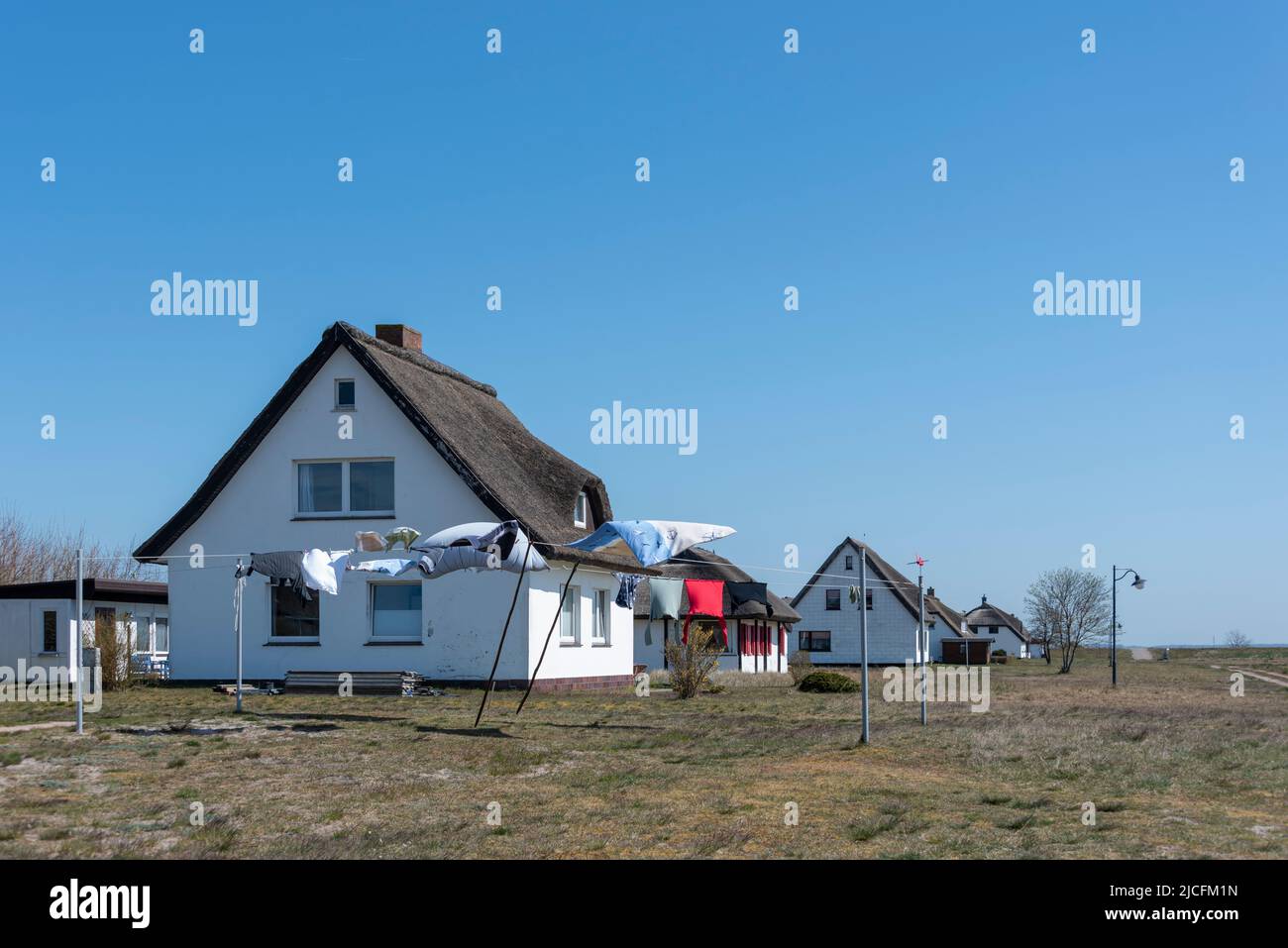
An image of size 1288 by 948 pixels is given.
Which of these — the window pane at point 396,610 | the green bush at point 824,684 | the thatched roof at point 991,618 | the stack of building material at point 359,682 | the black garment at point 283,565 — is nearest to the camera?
the black garment at point 283,565

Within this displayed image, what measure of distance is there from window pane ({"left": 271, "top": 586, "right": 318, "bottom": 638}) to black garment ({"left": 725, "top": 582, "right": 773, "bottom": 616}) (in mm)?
25501

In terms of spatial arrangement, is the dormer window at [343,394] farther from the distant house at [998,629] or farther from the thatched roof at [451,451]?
the distant house at [998,629]

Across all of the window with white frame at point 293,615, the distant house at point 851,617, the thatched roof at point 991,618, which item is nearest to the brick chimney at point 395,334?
the window with white frame at point 293,615

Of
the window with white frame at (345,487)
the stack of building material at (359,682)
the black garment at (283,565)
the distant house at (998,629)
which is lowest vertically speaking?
the distant house at (998,629)

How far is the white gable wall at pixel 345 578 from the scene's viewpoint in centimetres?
2891

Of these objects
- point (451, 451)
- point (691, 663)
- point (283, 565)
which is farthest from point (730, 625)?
point (283, 565)

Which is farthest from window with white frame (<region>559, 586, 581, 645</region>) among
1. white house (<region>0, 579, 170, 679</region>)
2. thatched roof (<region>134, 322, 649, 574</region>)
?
white house (<region>0, 579, 170, 679</region>)

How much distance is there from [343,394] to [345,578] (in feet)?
14.6

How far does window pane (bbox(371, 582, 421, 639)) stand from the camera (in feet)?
96.9

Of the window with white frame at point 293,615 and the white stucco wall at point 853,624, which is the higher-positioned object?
the window with white frame at point 293,615

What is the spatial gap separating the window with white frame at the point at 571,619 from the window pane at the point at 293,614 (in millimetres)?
5858

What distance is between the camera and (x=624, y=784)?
45.8 ft

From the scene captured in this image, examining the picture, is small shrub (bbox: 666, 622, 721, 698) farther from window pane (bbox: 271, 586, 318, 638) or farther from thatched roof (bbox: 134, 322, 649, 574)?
window pane (bbox: 271, 586, 318, 638)
